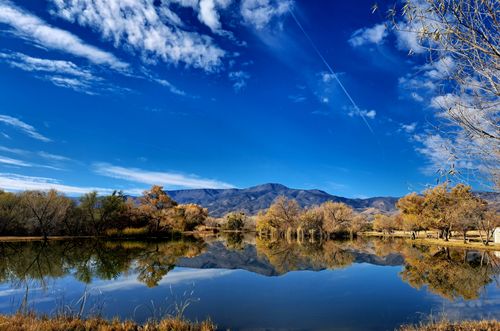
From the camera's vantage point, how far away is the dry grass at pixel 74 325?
7.29 meters

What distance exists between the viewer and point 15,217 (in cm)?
4288

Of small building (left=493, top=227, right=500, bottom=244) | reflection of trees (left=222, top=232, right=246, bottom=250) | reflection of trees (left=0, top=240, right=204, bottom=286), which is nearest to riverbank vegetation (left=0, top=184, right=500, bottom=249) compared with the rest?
small building (left=493, top=227, right=500, bottom=244)

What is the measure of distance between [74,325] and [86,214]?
45553 millimetres

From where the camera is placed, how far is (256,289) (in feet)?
54.4

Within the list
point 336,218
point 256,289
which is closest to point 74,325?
point 256,289

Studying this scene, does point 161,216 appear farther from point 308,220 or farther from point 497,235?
point 497,235

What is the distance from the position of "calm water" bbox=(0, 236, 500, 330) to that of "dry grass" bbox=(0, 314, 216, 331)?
0.67 metres

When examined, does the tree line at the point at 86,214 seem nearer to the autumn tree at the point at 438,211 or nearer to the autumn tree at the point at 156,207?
the autumn tree at the point at 156,207

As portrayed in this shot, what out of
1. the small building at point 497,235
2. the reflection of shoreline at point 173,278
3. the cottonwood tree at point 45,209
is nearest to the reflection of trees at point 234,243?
the reflection of shoreline at point 173,278

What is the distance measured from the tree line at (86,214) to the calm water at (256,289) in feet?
64.4

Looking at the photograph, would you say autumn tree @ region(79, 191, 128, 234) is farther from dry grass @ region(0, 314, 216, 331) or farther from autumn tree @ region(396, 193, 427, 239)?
autumn tree @ region(396, 193, 427, 239)

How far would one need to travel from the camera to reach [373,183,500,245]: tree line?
1657 inches

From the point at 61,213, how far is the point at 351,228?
180ft

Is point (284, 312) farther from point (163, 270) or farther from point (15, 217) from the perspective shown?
point (15, 217)
